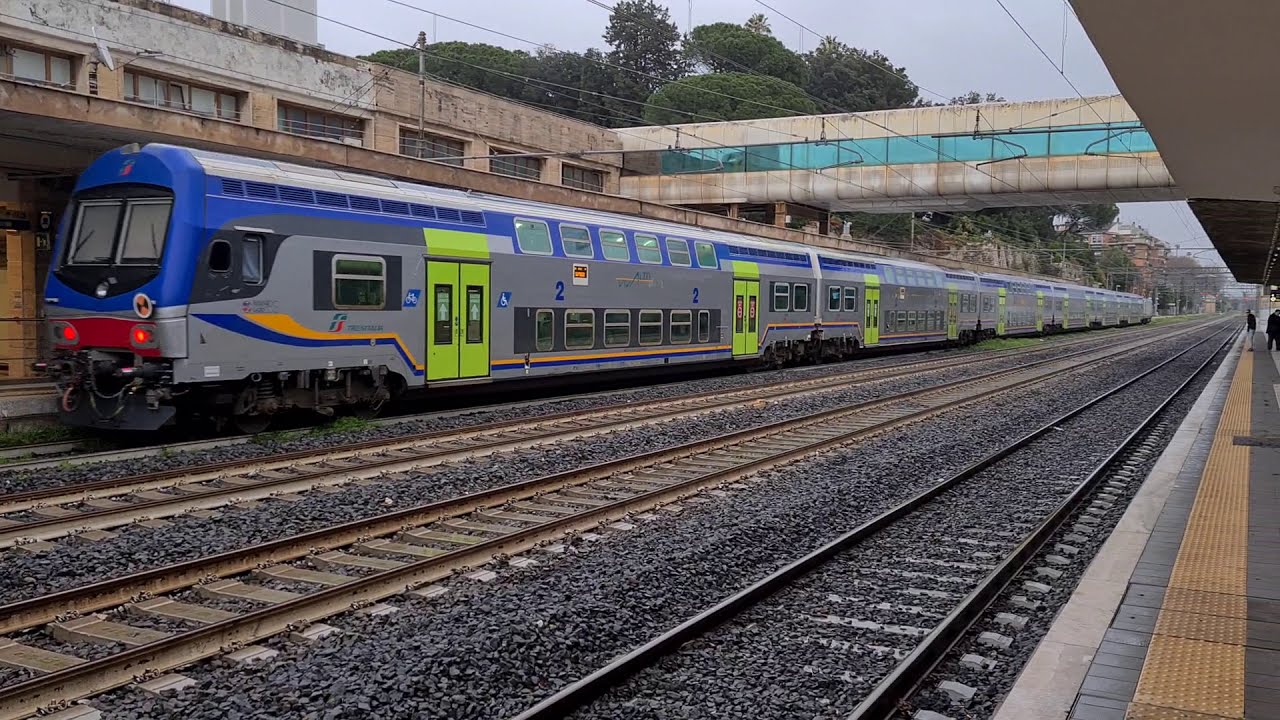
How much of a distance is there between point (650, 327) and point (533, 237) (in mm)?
3941

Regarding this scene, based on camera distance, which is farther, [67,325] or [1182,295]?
[1182,295]

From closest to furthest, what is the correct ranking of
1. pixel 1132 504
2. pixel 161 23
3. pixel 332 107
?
1. pixel 1132 504
2. pixel 161 23
3. pixel 332 107

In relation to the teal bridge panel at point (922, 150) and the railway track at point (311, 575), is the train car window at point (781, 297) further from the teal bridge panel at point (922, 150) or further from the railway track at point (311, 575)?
the railway track at point (311, 575)


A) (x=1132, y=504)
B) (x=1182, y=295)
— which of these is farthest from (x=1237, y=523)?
(x=1182, y=295)

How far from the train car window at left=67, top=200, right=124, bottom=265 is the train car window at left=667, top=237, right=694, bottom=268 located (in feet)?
35.0

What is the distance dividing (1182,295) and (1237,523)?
154 meters

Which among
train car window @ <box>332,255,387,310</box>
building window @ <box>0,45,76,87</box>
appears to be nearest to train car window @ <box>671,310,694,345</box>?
train car window @ <box>332,255,387,310</box>

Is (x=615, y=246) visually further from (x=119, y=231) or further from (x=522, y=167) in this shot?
(x=522, y=167)

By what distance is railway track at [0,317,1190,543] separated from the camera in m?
7.94

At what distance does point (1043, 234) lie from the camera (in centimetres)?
8706

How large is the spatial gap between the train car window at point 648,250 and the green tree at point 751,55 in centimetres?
5399

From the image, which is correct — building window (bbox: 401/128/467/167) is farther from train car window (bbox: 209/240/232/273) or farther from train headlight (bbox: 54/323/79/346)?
train car window (bbox: 209/240/232/273)

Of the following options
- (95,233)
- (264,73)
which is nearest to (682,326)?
(95,233)

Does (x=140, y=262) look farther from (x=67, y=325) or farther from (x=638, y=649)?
(x=638, y=649)
